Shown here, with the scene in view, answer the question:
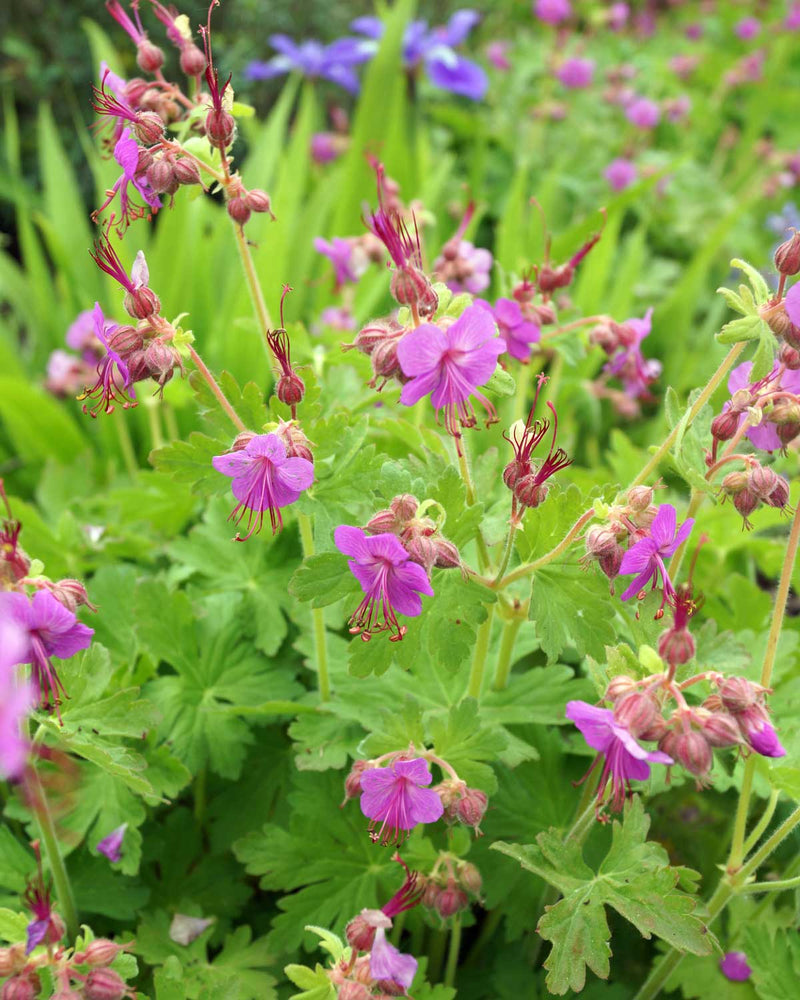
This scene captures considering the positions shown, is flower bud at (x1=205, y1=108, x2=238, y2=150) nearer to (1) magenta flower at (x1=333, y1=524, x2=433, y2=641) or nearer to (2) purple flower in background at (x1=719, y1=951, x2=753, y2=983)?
(1) magenta flower at (x1=333, y1=524, x2=433, y2=641)

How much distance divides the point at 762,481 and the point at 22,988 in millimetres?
842

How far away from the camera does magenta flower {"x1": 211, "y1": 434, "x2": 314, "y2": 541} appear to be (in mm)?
848

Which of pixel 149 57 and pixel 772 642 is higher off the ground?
pixel 149 57

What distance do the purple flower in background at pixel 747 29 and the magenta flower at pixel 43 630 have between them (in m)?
4.92

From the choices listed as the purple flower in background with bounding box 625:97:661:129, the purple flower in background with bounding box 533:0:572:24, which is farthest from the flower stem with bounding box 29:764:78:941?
the purple flower in background with bounding box 533:0:572:24

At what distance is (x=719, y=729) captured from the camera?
0.77 metres

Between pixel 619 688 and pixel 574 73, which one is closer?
pixel 619 688

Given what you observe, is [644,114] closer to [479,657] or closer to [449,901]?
[479,657]

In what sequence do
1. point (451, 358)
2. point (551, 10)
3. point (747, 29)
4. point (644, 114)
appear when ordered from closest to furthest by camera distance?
point (451, 358) < point (644, 114) < point (551, 10) < point (747, 29)

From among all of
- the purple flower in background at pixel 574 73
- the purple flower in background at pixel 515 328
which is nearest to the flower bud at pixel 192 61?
the purple flower in background at pixel 515 328

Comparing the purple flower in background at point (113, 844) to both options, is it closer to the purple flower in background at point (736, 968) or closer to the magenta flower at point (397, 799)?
the magenta flower at point (397, 799)

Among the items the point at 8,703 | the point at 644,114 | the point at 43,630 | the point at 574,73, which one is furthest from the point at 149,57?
the point at 574,73

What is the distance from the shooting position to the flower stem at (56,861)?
953 millimetres

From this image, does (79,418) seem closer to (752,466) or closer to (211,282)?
(211,282)
